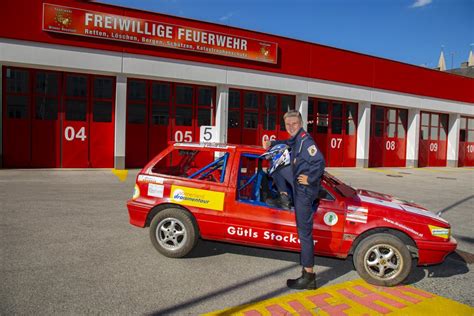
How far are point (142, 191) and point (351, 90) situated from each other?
1709 centimetres

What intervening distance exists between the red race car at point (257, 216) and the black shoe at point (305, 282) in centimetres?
52

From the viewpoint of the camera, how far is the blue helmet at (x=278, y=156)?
453 centimetres

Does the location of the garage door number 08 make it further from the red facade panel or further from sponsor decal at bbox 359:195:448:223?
sponsor decal at bbox 359:195:448:223

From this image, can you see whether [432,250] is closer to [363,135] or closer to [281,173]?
[281,173]

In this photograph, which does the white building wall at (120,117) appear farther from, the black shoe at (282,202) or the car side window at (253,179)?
the black shoe at (282,202)

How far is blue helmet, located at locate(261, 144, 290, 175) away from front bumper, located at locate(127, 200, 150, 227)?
1.76 metres

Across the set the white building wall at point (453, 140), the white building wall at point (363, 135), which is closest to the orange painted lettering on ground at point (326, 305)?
the white building wall at point (363, 135)

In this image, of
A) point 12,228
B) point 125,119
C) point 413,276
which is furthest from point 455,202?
point 125,119

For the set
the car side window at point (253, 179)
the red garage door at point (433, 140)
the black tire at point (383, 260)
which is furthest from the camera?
the red garage door at point (433, 140)

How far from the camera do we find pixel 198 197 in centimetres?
482

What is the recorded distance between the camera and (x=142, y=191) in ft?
16.6

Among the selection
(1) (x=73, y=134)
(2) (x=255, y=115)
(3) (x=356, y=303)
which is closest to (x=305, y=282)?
(3) (x=356, y=303)

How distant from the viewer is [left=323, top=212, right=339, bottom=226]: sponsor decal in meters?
4.42

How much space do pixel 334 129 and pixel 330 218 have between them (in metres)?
16.7
